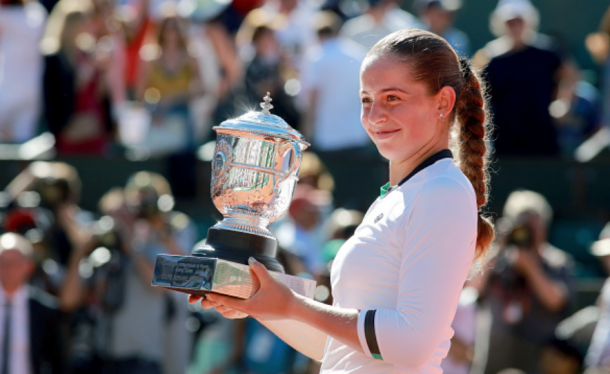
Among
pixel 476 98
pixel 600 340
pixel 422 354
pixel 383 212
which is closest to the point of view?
pixel 422 354

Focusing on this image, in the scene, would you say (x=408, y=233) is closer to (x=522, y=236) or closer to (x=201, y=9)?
(x=522, y=236)

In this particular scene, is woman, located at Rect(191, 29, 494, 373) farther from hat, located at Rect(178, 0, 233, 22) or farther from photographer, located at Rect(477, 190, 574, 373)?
hat, located at Rect(178, 0, 233, 22)

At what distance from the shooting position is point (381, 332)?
1970mm

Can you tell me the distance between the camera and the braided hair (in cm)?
213

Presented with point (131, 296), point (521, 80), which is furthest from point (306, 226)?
point (521, 80)

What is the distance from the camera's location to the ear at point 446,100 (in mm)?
2154

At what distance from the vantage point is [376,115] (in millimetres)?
2146

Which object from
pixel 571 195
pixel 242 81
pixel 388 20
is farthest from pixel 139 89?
pixel 571 195

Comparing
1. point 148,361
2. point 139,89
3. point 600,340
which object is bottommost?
point 148,361

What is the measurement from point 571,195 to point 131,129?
368 cm

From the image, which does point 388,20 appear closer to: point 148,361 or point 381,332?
point 148,361

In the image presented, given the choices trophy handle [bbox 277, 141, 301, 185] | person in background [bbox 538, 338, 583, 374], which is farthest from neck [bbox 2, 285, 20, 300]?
trophy handle [bbox 277, 141, 301, 185]

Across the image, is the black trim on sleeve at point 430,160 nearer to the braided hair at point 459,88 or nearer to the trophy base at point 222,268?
the braided hair at point 459,88

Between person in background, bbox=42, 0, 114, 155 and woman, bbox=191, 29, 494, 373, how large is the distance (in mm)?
5895
